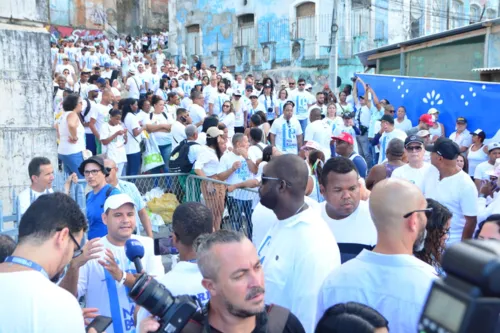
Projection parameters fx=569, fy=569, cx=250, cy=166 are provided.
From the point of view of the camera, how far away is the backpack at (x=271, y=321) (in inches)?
97.1

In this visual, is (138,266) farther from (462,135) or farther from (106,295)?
(462,135)

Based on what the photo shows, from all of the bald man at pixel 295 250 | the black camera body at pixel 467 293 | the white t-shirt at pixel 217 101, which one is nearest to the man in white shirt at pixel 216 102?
the white t-shirt at pixel 217 101

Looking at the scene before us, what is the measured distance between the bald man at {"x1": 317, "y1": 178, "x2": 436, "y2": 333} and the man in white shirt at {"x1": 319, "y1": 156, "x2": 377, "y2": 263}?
121 centimetres

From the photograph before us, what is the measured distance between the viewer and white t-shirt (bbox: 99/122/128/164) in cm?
1009

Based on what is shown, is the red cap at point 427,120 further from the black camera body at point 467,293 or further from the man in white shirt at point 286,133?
the black camera body at point 467,293

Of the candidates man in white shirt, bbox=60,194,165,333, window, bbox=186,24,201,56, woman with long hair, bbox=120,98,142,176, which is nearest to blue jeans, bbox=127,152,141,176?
woman with long hair, bbox=120,98,142,176

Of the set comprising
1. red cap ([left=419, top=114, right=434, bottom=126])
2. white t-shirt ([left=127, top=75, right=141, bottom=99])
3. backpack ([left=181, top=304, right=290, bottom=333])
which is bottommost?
backpack ([left=181, top=304, right=290, bottom=333])

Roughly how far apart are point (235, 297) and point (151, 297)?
0.37 meters

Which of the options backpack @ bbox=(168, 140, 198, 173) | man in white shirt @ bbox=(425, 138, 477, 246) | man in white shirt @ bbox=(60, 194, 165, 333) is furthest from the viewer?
backpack @ bbox=(168, 140, 198, 173)

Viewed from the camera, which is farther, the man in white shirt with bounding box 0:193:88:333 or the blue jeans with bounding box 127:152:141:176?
the blue jeans with bounding box 127:152:141:176

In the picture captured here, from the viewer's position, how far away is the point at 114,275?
3.69 meters

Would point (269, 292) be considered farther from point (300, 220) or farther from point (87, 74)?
point (87, 74)

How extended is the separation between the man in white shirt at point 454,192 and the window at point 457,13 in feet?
103

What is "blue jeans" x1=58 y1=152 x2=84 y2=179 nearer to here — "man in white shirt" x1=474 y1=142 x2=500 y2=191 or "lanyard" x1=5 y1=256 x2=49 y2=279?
"man in white shirt" x1=474 y1=142 x2=500 y2=191
